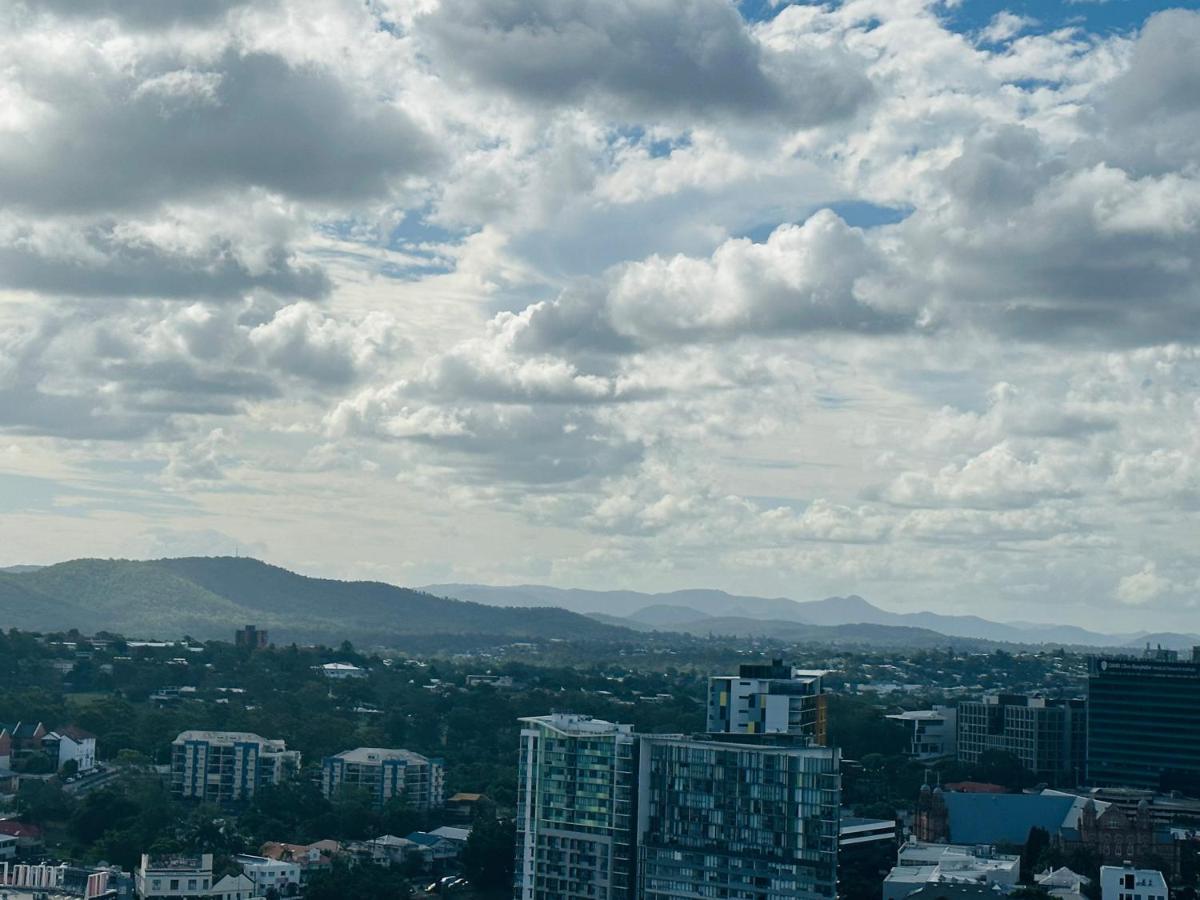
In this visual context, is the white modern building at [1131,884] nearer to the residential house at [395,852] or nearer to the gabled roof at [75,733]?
the residential house at [395,852]

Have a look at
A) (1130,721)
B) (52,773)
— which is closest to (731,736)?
(52,773)

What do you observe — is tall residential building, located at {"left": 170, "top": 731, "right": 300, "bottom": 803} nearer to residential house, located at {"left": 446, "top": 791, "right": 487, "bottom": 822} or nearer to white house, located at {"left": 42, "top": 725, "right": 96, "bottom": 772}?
white house, located at {"left": 42, "top": 725, "right": 96, "bottom": 772}

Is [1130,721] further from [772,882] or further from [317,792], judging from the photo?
[772,882]

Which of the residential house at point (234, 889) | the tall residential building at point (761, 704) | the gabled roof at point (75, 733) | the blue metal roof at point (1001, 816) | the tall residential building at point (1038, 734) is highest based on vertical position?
the tall residential building at point (761, 704)

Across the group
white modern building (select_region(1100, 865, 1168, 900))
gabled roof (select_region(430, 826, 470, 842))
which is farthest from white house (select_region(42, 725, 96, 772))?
white modern building (select_region(1100, 865, 1168, 900))

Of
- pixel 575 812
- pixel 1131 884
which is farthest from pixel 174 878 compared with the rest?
pixel 1131 884

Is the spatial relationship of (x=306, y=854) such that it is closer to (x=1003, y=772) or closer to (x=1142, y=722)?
(x=1003, y=772)

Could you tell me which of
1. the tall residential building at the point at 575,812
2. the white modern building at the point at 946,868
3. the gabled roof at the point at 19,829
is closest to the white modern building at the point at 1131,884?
Result: the white modern building at the point at 946,868
